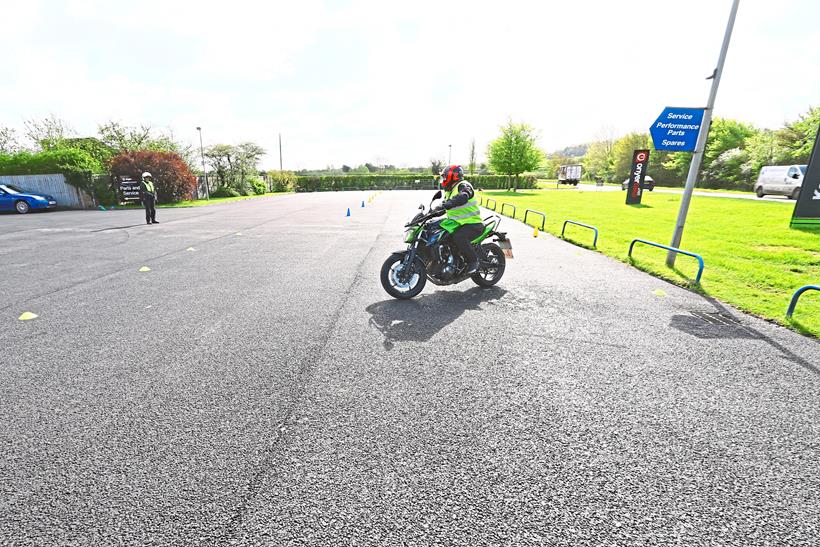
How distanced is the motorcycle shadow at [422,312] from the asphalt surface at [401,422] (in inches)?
1.7

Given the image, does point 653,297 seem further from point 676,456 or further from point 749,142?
point 749,142

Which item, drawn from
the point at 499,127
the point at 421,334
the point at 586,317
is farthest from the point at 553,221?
the point at 499,127

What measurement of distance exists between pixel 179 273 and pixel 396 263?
4.39 m

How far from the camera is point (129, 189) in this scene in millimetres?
21734

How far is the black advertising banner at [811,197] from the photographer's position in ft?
28.3

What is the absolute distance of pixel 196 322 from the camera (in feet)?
15.3

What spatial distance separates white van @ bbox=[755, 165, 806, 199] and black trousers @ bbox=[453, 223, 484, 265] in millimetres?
29064

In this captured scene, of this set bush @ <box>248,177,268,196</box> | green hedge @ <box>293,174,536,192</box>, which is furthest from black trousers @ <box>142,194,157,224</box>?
green hedge @ <box>293,174,536,192</box>

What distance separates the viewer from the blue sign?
655 centimetres

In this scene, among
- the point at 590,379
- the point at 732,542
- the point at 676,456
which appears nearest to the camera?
the point at 732,542

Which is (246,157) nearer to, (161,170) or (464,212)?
(161,170)

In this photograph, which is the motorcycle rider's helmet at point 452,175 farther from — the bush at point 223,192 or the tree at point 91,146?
the bush at point 223,192

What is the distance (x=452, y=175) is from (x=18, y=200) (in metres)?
23.8

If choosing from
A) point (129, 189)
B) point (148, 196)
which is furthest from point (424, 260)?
point (129, 189)
